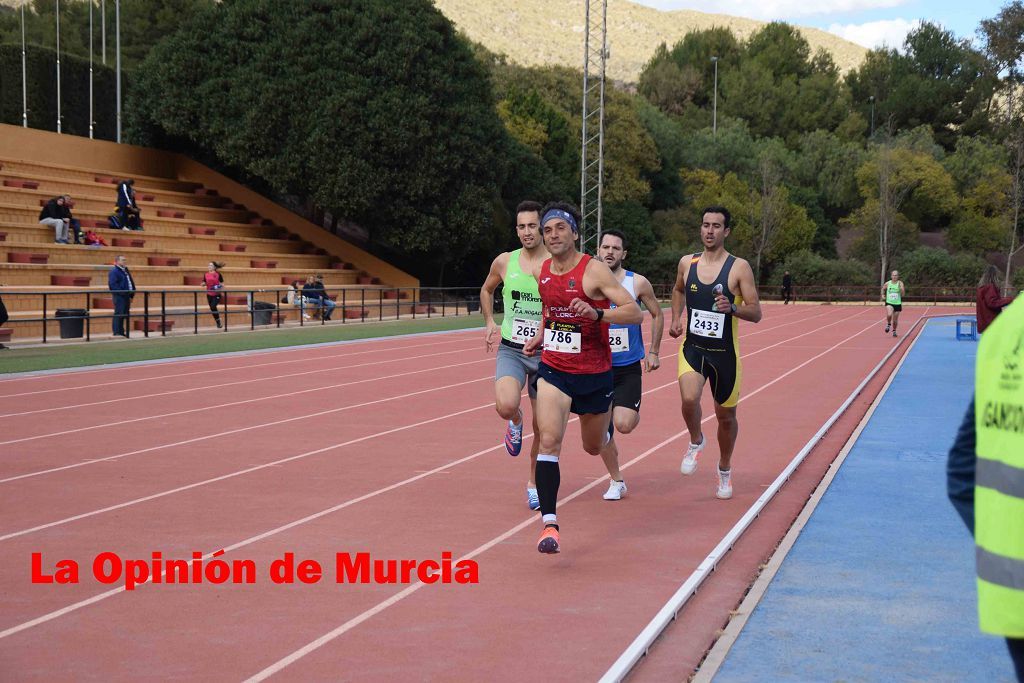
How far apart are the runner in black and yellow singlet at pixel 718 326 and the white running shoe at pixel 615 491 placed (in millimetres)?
703

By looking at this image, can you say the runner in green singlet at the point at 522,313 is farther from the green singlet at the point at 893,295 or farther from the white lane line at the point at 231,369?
the green singlet at the point at 893,295

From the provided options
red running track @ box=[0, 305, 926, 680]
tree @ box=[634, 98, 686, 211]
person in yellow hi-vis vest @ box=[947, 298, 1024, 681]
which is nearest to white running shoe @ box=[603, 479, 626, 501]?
red running track @ box=[0, 305, 926, 680]

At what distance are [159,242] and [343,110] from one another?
9703 mm

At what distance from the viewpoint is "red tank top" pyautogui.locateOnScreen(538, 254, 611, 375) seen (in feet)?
22.1

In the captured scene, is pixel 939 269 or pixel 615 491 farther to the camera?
pixel 939 269

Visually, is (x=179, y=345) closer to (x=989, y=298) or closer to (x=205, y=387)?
(x=205, y=387)

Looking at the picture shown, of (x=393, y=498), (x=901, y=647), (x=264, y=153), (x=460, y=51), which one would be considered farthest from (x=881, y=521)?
(x=460, y=51)

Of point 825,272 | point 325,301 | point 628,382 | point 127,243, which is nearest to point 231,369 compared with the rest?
point 628,382

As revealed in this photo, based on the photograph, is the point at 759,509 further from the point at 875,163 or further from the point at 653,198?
the point at 875,163

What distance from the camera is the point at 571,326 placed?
674 cm

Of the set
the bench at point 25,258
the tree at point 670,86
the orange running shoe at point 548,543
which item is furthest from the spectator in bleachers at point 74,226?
the tree at point 670,86

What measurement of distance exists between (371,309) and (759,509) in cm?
2937

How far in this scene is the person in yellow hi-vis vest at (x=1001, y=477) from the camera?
90.2 inches

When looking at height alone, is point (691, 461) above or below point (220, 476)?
above
